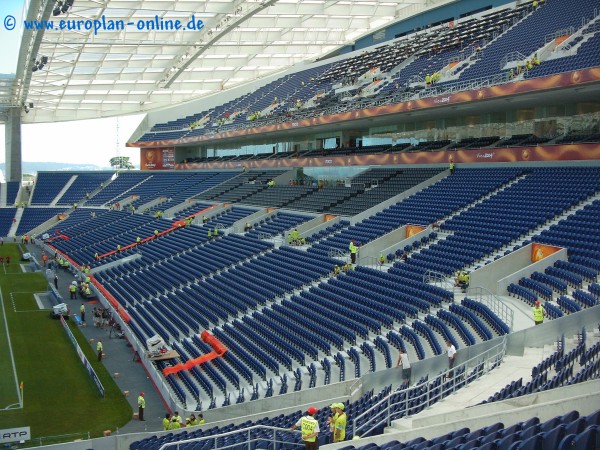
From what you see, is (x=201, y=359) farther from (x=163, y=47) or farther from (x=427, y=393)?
(x=163, y=47)

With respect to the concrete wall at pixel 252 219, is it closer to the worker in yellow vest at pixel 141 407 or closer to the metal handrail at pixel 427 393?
the worker in yellow vest at pixel 141 407

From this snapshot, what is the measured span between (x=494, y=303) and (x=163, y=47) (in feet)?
120

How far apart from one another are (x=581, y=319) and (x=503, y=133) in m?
17.5

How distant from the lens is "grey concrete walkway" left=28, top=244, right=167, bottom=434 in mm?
17422

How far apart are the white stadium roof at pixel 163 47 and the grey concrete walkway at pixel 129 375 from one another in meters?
15.6

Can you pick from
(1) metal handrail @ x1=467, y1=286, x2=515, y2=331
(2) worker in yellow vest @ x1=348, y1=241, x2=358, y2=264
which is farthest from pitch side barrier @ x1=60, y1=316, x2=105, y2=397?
(1) metal handrail @ x1=467, y1=286, x2=515, y2=331

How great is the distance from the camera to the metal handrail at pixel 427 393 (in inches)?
447

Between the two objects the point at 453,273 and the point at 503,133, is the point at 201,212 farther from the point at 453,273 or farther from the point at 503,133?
the point at 453,273

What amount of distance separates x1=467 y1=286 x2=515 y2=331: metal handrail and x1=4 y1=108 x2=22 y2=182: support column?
52.4 meters

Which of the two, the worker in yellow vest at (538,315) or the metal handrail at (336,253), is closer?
the worker in yellow vest at (538,315)

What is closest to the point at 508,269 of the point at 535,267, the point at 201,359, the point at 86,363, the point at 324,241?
the point at 535,267

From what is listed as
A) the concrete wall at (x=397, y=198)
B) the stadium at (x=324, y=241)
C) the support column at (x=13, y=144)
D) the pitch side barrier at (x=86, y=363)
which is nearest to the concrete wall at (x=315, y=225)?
the stadium at (x=324, y=241)

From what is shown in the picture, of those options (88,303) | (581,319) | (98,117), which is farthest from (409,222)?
(98,117)

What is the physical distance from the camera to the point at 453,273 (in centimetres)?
2047
